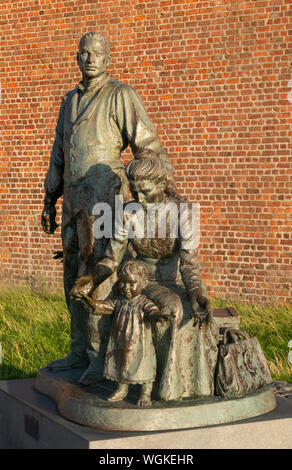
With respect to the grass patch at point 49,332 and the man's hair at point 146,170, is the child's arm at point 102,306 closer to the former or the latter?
the man's hair at point 146,170

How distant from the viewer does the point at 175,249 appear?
185 inches

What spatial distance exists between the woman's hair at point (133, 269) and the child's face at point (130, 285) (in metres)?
0.02

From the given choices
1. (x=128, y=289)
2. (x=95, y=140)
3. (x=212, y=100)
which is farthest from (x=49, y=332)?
(x=128, y=289)

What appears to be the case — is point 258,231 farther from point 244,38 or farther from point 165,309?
point 165,309

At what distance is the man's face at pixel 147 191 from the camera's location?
178 inches

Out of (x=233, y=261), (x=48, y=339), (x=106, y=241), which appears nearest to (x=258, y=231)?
(x=233, y=261)

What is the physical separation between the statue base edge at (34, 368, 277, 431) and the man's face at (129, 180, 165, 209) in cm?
107

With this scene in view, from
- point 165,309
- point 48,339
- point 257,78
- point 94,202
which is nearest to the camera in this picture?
point 165,309

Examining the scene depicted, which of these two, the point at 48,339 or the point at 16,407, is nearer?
the point at 16,407

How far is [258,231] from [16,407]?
487 centimetres

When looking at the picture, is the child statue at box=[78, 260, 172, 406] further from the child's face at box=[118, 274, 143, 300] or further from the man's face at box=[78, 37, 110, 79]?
the man's face at box=[78, 37, 110, 79]

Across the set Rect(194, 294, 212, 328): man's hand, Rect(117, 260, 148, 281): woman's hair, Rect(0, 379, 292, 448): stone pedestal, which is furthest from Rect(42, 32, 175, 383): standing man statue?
Rect(194, 294, 212, 328): man's hand

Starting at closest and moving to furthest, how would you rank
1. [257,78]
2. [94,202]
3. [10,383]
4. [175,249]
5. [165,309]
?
[165,309], [175,249], [94,202], [10,383], [257,78]

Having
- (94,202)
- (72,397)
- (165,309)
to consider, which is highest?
(94,202)
